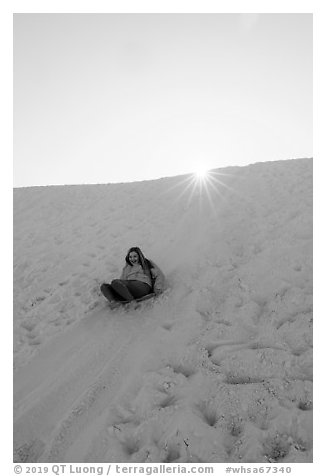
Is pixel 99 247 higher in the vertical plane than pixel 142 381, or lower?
higher

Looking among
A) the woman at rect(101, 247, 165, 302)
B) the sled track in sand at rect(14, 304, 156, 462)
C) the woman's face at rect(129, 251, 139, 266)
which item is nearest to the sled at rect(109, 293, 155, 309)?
the woman at rect(101, 247, 165, 302)

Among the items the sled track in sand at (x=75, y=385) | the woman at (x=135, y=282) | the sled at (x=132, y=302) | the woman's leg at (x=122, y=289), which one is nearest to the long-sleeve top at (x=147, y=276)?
the woman at (x=135, y=282)

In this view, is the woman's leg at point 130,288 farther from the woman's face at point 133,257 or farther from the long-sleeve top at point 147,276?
the woman's face at point 133,257

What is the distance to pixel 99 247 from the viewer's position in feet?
31.8

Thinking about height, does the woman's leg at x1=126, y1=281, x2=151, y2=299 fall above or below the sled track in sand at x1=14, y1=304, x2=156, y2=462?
above

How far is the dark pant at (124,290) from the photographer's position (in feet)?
21.5

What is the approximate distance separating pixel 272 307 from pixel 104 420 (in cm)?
295

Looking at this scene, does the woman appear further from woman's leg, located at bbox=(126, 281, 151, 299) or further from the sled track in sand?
the sled track in sand

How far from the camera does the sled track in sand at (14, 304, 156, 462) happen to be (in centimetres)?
420

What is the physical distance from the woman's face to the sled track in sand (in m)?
1.07

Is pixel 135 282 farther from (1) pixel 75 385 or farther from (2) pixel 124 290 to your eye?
(1) pixel 75 385

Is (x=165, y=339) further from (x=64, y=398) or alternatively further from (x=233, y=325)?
(x=64, y=398)
